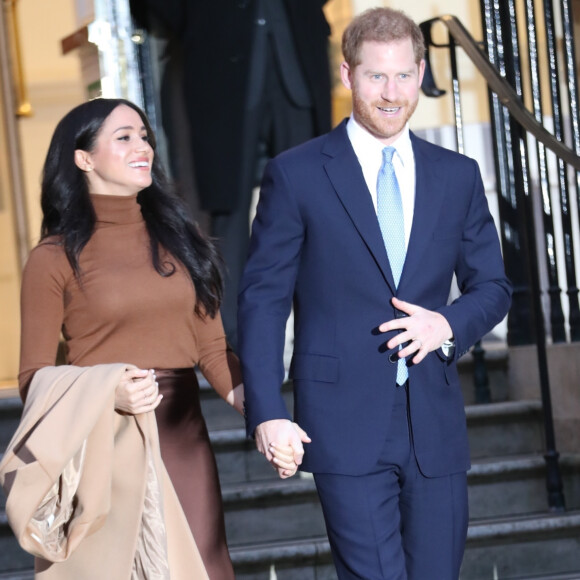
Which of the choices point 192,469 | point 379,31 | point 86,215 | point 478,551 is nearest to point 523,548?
point 478,551

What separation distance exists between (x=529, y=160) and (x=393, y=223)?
233cm

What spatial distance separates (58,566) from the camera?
2.93 metres

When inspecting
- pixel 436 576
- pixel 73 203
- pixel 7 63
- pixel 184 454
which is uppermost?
pixel 7 63

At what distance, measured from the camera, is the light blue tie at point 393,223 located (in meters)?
2.84

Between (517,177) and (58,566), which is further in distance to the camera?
(517,177)

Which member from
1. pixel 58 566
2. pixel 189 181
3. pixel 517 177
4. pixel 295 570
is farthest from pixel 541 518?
pixel 189 181

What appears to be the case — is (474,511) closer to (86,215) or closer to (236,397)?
(236,397)

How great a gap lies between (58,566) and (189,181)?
12.5 feet

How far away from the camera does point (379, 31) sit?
278 centimetres

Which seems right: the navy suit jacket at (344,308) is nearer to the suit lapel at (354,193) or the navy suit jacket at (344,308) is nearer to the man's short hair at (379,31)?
the suit lapel at (354,193)

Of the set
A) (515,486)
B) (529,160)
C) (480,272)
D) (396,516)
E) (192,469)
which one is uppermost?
(529,160)

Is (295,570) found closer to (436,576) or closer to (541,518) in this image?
(541,518)

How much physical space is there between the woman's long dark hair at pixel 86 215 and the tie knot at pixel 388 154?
68 cm

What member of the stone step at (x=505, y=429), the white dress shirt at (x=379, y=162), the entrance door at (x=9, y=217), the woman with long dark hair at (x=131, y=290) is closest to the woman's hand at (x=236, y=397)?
the woman with long dark hair at (x=131, y=290)
